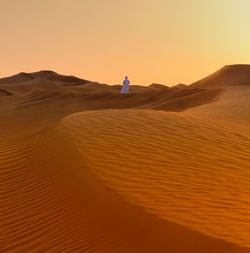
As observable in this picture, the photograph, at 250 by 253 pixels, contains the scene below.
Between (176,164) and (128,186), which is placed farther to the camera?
(176,164)

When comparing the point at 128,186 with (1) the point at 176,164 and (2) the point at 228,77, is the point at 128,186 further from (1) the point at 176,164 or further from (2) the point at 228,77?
(2) the point at 228,77

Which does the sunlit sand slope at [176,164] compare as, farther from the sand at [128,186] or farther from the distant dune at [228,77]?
the distant dune at [228,77]

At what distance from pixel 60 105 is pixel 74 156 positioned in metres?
20.0

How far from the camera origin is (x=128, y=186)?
6.89m

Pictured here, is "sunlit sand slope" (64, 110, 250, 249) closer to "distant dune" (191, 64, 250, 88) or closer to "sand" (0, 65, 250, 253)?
"sand" (0, 65, 250, 253)

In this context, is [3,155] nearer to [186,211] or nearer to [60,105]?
[186,211]

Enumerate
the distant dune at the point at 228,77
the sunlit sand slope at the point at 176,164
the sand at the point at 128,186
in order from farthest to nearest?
the distant dune at the point at 228,77 → the sunlit sand slope at the point at 176,164 → the sand at the point at 128,186

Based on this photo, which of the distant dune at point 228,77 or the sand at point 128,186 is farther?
the distant dune at point 228,77

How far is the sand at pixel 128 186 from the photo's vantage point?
5613 mm

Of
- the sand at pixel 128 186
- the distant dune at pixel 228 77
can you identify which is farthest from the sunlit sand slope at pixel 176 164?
the distant dune at pixel 228 77

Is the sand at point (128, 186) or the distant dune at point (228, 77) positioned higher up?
the distant dune at point (228, 77)

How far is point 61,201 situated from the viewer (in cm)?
715

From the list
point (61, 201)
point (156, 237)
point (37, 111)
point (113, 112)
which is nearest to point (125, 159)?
point (61, 201)

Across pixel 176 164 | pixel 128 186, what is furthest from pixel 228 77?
pixel 128 186
